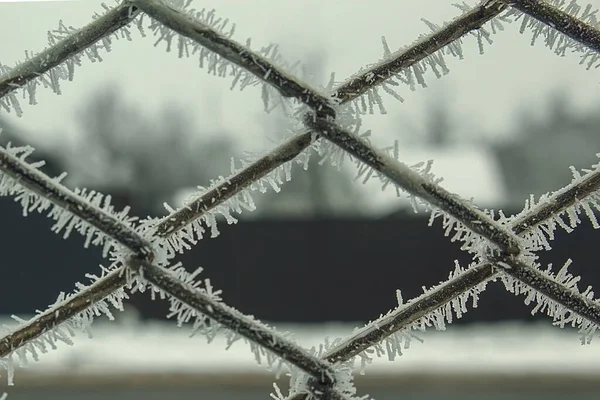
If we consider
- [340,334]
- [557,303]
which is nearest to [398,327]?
[557,303]

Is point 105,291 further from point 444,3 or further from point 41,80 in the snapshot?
point 444,3

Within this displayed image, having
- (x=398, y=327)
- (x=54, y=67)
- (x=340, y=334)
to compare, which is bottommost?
(x=398, y=327)

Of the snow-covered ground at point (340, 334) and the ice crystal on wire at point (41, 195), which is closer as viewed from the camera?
the ice crystal on wire at point (41, 195)

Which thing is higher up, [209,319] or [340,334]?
[340,334]

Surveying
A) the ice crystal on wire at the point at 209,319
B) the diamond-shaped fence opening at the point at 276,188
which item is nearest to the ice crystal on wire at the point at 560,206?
the diamond-shaped fence opening at the point at 276,188

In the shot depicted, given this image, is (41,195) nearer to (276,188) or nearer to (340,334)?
(276,188)

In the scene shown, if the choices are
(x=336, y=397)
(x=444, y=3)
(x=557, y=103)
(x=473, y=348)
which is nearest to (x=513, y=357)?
(x=473, y=348)

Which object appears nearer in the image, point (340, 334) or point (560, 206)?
point (560, 206)

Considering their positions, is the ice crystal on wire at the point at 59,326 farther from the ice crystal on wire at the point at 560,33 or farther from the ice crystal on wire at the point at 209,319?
the ice crystal on wire at the point at 560,33
